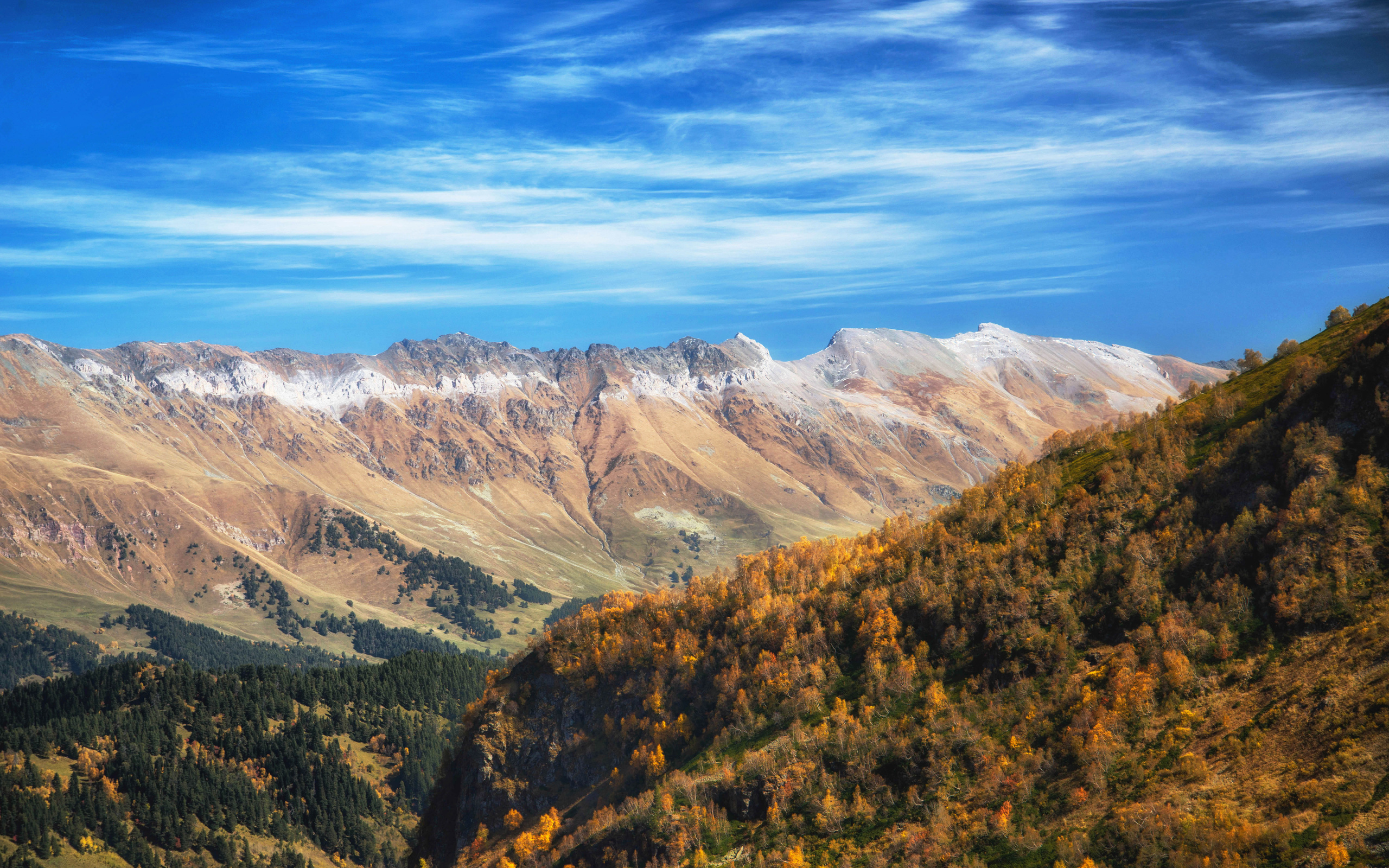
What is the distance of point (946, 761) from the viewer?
373 feet

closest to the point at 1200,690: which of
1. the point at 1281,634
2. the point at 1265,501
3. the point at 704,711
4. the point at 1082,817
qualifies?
the point at 1281,634

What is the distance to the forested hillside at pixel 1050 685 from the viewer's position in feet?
286

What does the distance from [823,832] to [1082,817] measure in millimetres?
33075

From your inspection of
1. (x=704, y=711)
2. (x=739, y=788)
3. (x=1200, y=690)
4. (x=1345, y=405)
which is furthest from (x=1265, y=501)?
(x=704, y=711)

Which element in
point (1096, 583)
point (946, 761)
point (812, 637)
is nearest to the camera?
point (946, 761)

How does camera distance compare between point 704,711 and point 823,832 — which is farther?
point 704,711

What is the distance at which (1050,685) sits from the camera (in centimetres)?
11588

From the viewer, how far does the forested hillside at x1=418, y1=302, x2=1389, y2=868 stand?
87312 mm

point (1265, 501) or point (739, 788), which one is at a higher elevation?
point (1265, 501)

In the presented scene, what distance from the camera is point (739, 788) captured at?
12625 centimetres

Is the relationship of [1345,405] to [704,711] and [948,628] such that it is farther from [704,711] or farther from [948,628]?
[704,711]

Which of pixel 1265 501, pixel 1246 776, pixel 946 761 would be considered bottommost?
pixel 946 761

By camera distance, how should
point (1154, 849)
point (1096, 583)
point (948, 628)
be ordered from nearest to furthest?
1. point (1154, 849)
2. point (1096, 583)
3. point (948, 628)

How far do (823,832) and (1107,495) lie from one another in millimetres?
60678
